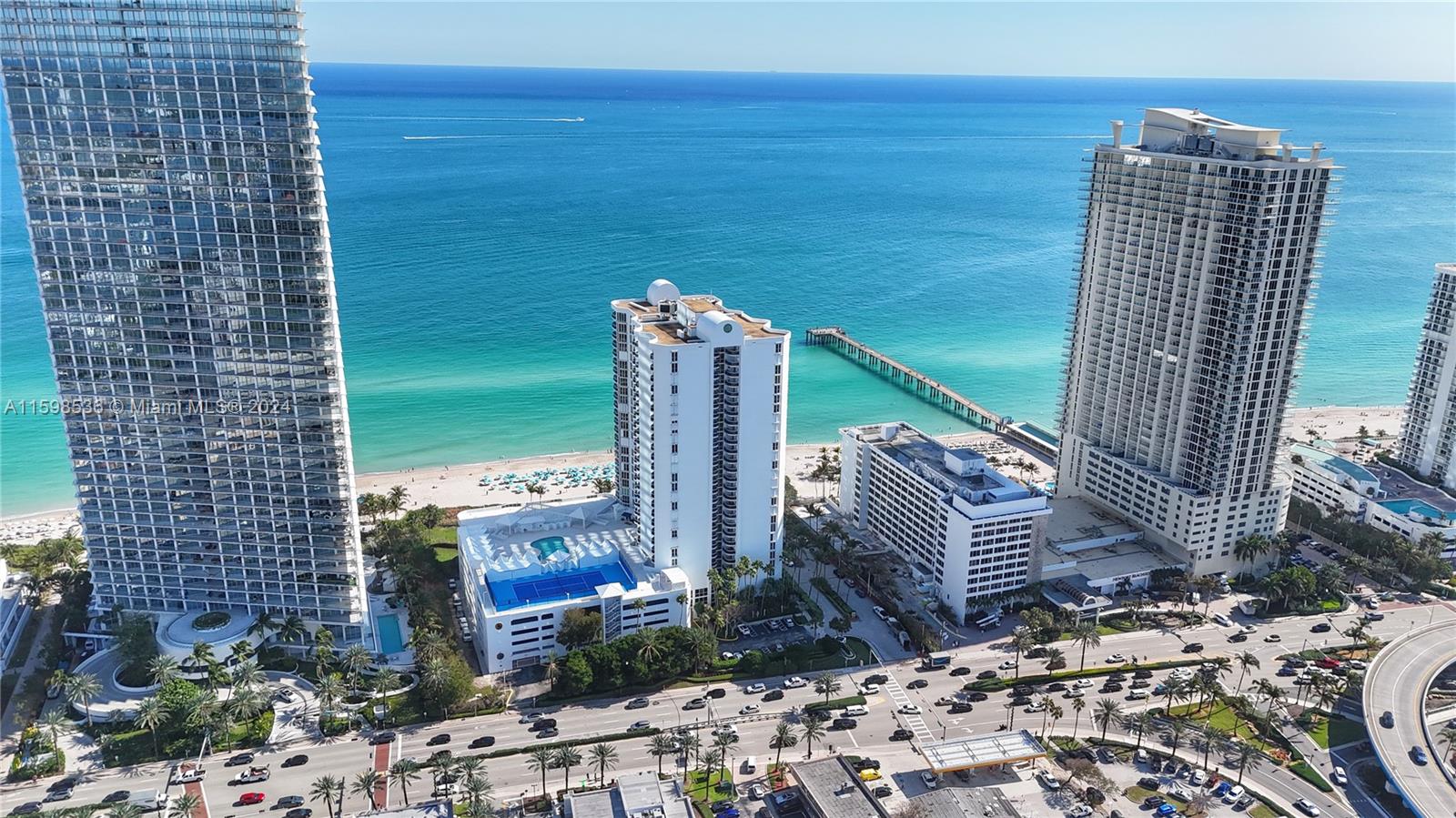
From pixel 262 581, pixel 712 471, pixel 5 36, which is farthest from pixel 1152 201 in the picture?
pixel 5 36

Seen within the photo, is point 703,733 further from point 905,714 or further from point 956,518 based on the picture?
point 956,518

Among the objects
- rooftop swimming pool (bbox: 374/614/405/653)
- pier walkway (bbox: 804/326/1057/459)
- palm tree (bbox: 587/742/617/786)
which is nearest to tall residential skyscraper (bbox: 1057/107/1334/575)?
pier walkway (bbox: 804/326/1057/459)

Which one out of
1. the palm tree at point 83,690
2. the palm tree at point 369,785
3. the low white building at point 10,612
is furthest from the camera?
the low white building at point 10,612

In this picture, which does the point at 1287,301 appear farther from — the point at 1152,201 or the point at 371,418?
the point at 371,418

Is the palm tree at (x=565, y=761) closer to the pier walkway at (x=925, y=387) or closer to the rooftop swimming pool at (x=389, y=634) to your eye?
the rooftop swimming pool at (x=389, y=634)

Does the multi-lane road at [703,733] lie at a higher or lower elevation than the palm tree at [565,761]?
lower

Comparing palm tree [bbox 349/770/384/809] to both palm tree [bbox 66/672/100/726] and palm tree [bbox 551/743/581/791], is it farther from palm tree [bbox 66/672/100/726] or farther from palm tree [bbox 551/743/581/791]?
palm tree [bbox 66/672/100/726]

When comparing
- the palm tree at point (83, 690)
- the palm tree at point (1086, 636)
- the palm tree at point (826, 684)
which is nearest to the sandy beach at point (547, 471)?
the palm tree at point (1086, 636)
